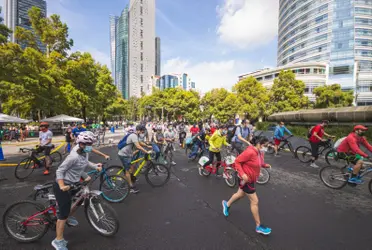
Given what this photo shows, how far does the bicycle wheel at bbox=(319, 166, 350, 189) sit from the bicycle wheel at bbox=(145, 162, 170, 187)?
15.5ft

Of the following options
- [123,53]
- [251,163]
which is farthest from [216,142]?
[123,53]

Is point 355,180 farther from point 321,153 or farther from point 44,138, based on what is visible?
point 44,138

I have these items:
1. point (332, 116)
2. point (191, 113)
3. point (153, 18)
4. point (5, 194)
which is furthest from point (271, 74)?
point (153, 18)

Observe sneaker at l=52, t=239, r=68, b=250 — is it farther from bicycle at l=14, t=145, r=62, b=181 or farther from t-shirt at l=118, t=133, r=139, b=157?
bicycle at l=14, t=145, r=62, b=181

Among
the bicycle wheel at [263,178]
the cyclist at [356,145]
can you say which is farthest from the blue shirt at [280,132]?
the bicycle wheel at [263,178]

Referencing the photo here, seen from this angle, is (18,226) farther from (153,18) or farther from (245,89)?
(153,18)

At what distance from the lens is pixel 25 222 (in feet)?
9.86

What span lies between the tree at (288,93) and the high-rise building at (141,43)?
120m

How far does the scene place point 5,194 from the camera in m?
5.02

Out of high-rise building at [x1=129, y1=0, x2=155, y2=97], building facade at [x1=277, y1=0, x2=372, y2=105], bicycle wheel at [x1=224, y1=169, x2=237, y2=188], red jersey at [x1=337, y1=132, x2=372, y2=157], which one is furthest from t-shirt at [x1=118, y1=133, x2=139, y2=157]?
high-rise building at [x1=129, y1=0, x2=155, y2=97]

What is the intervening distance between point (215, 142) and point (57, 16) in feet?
98.3

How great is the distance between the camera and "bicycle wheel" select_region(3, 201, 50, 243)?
295 cm

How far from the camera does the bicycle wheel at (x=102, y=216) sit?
3053 mm

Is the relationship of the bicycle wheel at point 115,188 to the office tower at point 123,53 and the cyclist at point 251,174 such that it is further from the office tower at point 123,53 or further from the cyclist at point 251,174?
the office tower at point 123,53
